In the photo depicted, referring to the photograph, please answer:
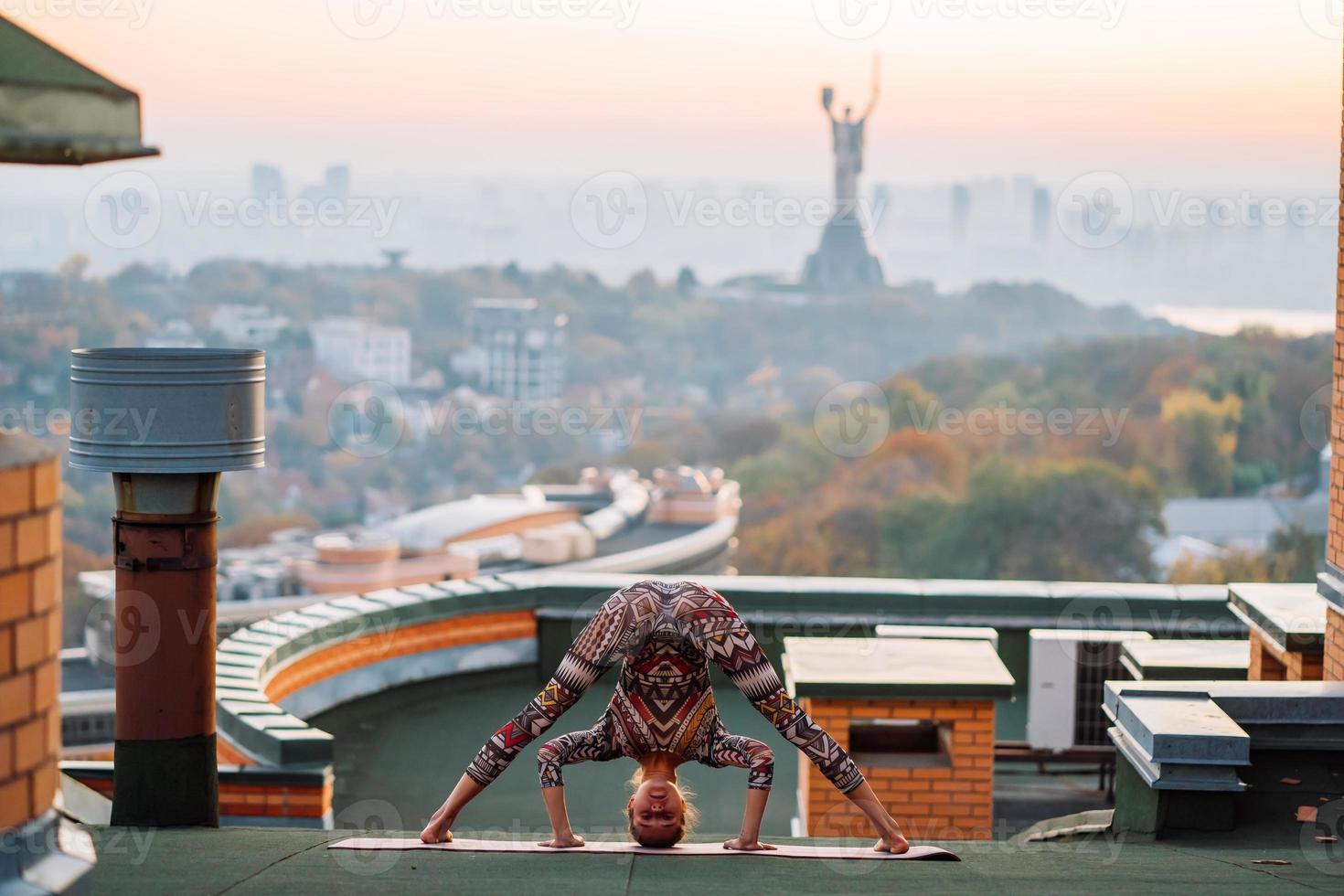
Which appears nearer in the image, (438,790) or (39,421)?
(438,790)

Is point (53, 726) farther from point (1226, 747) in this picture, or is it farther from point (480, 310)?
point (480, 310)

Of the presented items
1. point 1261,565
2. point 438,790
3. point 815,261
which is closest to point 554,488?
point 815,261

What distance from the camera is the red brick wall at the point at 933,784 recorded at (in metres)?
7.62

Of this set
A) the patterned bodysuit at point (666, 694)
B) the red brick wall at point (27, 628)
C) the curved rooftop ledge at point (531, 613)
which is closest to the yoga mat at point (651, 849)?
the patterned bodysuit at point (666, 694)

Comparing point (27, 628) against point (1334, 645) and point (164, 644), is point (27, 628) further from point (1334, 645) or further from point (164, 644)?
point (1334, 645)

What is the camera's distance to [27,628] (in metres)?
3.61

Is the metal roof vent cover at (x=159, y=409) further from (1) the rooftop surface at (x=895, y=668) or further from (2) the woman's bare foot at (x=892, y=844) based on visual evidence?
(1) the rooftop surface at (x=895, y=668)

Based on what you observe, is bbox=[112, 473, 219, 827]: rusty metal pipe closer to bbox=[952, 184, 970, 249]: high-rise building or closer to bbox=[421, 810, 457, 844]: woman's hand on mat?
bbox=[421, 810, 457, 844]: woman's hand on mat

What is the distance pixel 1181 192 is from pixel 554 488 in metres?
36.7

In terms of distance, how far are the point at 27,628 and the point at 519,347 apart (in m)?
71.9

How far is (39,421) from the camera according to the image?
56.8m

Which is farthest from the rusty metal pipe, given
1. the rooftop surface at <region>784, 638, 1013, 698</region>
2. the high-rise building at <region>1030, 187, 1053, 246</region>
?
the high-rise building at <region>1030, 187, 1053, 246</region>

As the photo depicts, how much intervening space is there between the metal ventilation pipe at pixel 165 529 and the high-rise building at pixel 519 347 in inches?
2715

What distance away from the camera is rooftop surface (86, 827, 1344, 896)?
4777mm
